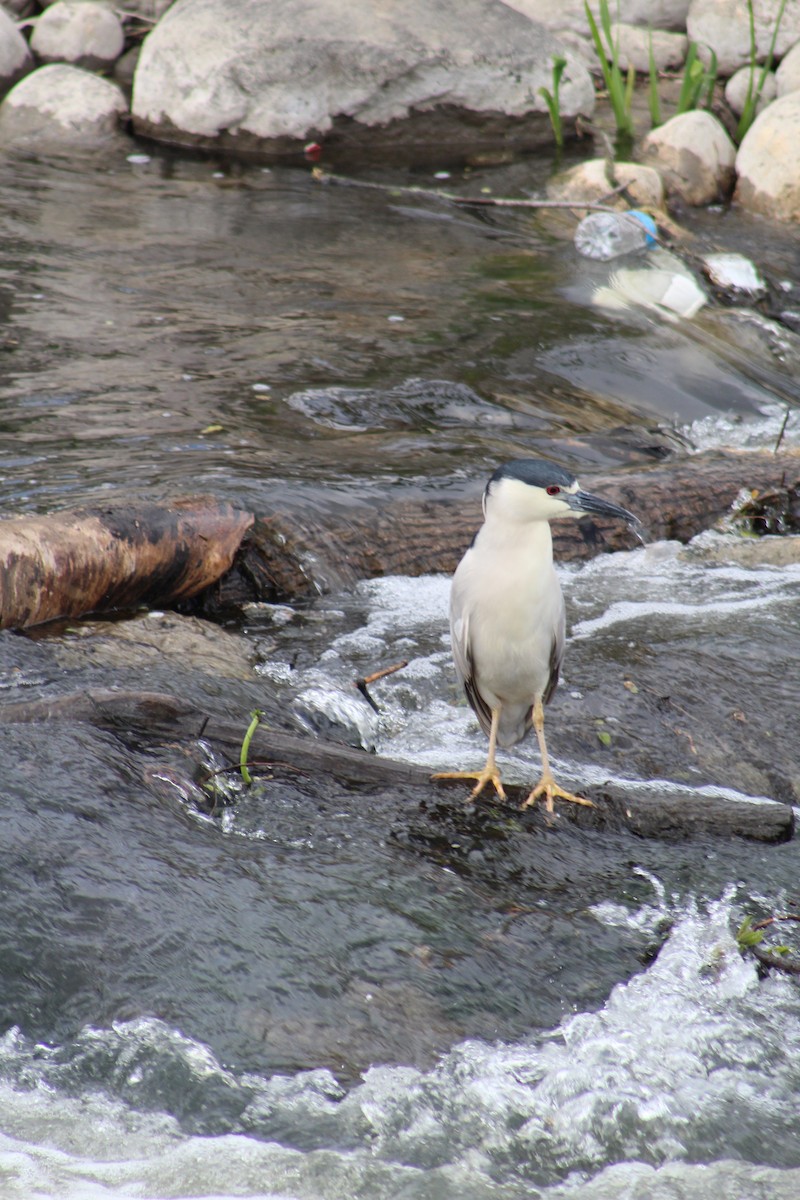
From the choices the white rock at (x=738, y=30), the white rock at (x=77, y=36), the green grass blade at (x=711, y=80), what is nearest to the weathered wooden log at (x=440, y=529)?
the green grass blade at (x=711, y=80)

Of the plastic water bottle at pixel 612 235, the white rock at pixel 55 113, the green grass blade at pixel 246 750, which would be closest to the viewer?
the green grass blade at pixel 246 750

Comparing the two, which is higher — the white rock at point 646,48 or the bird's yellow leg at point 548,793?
the white rock at point 646,48

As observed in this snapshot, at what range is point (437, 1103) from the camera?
8.25 feet

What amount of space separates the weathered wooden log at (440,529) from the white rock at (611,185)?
507 cm

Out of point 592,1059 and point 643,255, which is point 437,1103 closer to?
point 592,1059

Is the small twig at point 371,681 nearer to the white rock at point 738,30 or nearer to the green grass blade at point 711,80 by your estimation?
the green grass blade at point 711,80

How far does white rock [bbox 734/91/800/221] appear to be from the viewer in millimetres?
10977

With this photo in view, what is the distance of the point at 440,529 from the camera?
5.47 m

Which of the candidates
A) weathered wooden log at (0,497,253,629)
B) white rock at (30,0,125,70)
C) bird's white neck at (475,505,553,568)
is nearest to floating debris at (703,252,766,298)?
weathered wooden log at (0,497,253,629)

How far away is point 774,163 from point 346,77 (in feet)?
14.1

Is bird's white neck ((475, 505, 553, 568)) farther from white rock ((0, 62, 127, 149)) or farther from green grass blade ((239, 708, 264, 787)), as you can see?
white rock ((0, 62, 127, 149))

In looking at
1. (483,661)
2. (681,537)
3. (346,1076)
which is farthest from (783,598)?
(346,1076)

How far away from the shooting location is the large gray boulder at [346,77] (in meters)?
11.7

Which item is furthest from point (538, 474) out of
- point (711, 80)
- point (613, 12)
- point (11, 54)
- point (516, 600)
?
point (613, 12)
